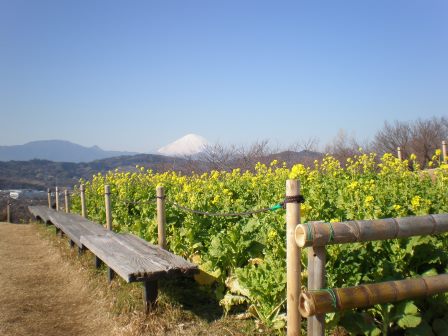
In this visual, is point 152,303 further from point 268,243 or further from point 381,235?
point 381,235

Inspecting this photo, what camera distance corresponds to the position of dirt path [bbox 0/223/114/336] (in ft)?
14.9

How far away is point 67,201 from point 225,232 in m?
9.68

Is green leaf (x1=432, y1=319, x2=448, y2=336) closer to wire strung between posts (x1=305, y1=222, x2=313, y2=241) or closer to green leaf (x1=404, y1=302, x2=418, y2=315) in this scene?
green leaf (x1=404, y1=302, x2=418, y2=315)

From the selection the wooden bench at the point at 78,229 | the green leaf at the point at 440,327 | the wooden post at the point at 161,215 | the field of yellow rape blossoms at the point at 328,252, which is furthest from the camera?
the wooden bench at the point at 78,229

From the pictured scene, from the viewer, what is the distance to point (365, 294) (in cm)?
260

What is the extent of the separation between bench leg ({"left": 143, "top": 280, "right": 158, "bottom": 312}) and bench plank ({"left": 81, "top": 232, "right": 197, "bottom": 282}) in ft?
0.62

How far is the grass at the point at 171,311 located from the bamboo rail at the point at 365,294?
127 cm

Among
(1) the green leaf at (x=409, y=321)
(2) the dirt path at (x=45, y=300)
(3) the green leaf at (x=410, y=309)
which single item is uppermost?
(3) the green leaf at (x=410, y=309)

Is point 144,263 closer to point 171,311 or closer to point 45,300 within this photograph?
point 171,311

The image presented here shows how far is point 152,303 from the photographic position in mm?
4148

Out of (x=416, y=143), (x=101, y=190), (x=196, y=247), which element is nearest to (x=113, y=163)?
(x=416, y=143)

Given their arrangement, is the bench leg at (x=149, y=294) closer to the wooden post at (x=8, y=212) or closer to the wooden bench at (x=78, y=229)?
the wooden bench at (x=78, y=229)

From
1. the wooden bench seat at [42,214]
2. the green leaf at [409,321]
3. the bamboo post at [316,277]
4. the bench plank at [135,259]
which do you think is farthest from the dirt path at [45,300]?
the wooden bench seat at [42,214]

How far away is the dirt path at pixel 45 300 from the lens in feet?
14.9
